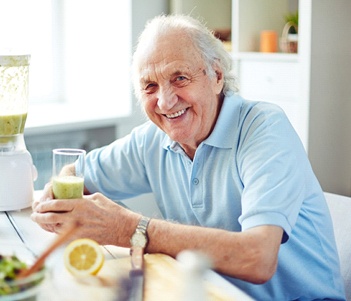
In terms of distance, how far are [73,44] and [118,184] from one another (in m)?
1.76

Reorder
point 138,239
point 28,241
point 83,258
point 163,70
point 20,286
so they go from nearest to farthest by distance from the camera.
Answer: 1. point 20,286
2. point 83,258
3. point 138,239
4. point 28,241
5. point 163,70

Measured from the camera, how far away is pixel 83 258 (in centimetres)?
127

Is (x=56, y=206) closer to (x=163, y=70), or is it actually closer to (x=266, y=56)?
(x=163, y=70)

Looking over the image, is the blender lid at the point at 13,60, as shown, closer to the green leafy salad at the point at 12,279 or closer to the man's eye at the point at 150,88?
the man's eye at the point at 150,88

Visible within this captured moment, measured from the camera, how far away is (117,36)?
3.42 m

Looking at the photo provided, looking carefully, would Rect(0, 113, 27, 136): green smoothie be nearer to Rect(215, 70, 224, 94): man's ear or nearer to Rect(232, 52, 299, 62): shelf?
Rect(215, 70, 224, 94): man's ear

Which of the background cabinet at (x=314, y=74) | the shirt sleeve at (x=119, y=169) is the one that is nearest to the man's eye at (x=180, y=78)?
the shirt sleeve at (x=119, y=169)

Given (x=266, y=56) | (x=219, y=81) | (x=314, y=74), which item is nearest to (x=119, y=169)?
(x=219, y=81)

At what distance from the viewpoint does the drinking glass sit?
1.61 m

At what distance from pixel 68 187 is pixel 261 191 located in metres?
0.48

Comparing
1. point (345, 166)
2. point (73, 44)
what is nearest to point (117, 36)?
point (73, 44)

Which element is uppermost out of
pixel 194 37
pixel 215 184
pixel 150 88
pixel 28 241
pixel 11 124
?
pixel 194 37

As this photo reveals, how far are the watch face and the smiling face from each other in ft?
1.24

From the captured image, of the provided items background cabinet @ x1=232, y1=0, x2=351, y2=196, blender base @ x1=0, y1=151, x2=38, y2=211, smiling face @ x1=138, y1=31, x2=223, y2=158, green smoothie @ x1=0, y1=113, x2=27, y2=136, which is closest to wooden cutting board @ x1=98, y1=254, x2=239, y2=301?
smiling face @ x1=138, y1=31, x2=223, y2=158
